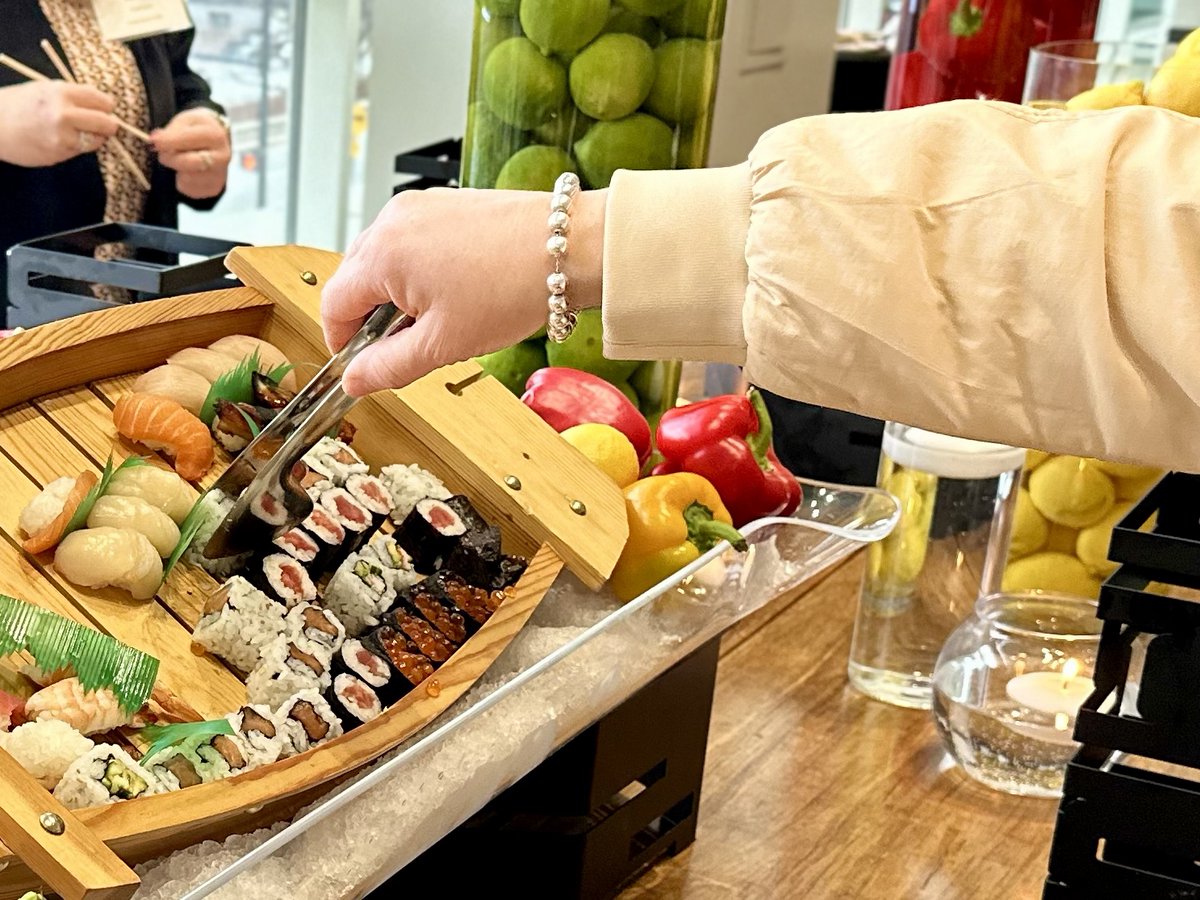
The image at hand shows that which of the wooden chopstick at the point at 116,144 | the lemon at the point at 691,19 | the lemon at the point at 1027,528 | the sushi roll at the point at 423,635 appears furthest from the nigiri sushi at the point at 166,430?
the wooden chopstick at the point at 116,144

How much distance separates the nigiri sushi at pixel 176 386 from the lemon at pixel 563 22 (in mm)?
510

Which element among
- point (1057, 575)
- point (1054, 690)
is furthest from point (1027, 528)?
point (1054, 690)

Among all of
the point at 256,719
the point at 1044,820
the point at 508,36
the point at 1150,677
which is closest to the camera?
the point at 256,719

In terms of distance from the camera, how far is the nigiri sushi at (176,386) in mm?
1228

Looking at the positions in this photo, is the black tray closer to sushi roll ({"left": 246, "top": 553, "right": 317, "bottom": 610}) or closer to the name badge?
sushi roll ({"left": 246, "top": 553, "right": 317, "bottom": 610})

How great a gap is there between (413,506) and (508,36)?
57 centimetres

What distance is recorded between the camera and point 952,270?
81 centimetres

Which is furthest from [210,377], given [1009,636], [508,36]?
[1009,636]

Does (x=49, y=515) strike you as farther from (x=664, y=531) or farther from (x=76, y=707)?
(x=664, y=531)

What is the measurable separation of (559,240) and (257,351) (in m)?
0.49

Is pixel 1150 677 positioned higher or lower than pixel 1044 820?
higher

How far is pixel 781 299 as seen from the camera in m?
0.83

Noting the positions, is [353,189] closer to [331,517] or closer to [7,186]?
[7,186]

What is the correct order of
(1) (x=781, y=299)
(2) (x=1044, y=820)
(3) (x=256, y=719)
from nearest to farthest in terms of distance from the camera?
(1) (x=781, y=299) → (3) (x=256, y=719) → (2) (x=1044, y=820)
